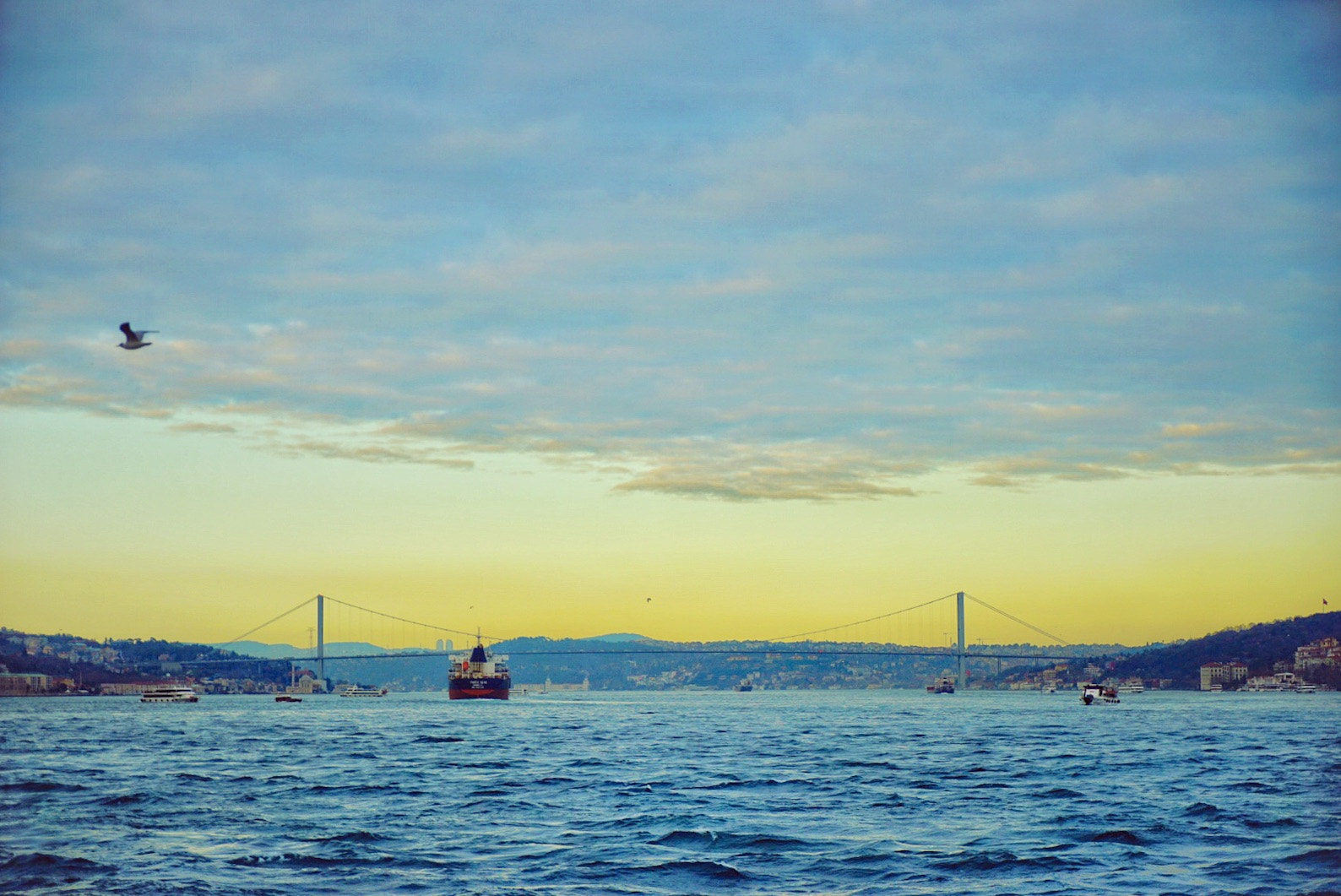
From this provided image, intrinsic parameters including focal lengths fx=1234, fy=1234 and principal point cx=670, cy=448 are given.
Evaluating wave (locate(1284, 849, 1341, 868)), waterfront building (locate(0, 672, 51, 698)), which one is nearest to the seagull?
wave (locate(1284, 849, 1341, 868))

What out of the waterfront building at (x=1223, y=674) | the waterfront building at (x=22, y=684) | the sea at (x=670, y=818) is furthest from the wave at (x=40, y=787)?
the waterfront building at (x=1223, y=674)

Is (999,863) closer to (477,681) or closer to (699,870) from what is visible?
(699,870)

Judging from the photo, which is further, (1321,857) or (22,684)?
(22,684)

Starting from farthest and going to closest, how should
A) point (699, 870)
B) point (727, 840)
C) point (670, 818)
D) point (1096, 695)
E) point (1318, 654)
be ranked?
point (1318, 654) < point (1096, 695) < point (670, 818) < point (727, 840) < point (699, 870)

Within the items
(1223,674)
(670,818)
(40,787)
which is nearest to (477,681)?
(40,787)

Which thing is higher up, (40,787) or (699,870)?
(699,870)

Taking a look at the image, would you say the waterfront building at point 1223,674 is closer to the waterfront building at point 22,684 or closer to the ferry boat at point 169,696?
the ferry boat at point 169,696

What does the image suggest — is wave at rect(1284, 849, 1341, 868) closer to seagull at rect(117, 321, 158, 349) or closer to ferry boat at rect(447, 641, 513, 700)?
seagull at rect(117, 321, 158, 349)
